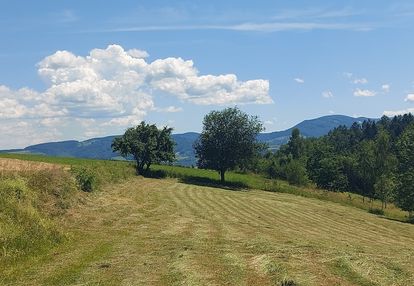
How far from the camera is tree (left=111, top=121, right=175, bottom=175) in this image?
9044cm

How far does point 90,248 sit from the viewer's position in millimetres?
21766

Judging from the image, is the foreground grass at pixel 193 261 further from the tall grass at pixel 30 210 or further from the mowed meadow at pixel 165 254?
the tall grass at pixel 30 210

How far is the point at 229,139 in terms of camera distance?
306 ft

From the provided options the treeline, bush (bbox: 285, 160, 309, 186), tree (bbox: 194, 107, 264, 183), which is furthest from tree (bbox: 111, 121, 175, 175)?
bush (bbox: 285, 160, 309, 186)

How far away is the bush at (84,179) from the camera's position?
4396cm

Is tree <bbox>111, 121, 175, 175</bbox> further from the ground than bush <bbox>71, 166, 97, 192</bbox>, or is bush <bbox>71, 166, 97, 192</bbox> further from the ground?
tree <bbox>111, 121, 175, 175</bbox>

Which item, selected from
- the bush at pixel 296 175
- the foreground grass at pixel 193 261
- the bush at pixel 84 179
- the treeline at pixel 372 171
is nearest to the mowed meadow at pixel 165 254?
the foreground grass at pixel 193 261

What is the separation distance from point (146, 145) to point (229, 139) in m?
17.3

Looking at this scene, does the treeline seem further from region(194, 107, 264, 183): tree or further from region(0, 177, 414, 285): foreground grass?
region(0, 177, 414, 285): foreground grass

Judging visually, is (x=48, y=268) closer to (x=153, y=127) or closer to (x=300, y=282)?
(x=300, y=282)

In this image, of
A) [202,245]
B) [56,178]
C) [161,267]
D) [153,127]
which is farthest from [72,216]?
[153,127]

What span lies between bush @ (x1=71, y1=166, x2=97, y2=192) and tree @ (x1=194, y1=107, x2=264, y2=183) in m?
49.5

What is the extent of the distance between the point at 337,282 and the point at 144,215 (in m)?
23.0

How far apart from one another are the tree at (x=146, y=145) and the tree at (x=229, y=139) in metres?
7.64
